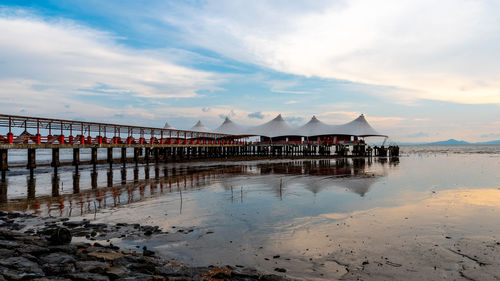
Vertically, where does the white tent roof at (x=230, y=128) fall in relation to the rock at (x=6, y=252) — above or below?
above

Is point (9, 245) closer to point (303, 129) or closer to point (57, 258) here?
point (57, 258)

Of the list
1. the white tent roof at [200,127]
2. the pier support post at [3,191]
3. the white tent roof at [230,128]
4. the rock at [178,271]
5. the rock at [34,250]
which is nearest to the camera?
the rock at [178,271]

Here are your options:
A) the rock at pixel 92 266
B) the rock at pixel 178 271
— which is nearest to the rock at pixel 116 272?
the rock at pixel 92 266

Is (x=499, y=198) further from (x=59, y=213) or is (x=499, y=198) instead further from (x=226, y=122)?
(x=226, y=122)

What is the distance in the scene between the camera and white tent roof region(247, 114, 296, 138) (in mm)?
72188

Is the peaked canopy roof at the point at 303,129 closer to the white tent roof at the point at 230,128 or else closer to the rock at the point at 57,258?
the white tent roof at the point at 230,128

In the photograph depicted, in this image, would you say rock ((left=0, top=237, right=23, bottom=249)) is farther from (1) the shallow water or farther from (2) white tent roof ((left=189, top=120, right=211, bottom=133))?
(2) white tent roof ((left=189, top=120, right=211, bottom=133))

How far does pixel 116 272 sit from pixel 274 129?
6873cm

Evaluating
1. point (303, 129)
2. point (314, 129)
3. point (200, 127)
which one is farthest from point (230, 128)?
point (314, 129)

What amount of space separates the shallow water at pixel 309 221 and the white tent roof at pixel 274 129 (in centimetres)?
5373

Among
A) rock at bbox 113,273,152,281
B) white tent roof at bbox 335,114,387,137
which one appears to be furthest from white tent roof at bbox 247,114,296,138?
rock at bbox 113,273,152,281

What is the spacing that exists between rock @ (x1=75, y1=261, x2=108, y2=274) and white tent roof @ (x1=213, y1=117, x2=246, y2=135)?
223 ft

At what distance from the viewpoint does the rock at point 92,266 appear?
5965 millimetres

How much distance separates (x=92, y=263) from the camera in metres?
6.27
